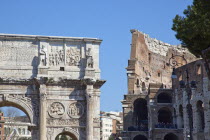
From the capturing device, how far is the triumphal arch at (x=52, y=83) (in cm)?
3144

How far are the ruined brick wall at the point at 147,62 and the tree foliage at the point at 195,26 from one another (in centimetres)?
3558

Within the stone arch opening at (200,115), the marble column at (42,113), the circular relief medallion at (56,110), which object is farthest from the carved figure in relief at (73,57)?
the stone arch opening at (200,115)

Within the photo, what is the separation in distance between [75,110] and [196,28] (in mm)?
12694

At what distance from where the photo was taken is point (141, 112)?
59.8 metres

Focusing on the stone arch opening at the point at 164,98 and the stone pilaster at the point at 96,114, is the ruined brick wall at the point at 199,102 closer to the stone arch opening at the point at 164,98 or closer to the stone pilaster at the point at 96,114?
the stone arch opening at the point at 164,98

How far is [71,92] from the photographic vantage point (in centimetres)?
3225

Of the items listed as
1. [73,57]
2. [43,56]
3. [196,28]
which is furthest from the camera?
[73,57]

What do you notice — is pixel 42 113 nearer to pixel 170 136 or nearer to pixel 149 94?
pixel 149 94

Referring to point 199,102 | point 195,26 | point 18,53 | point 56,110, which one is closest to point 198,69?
point 199,102

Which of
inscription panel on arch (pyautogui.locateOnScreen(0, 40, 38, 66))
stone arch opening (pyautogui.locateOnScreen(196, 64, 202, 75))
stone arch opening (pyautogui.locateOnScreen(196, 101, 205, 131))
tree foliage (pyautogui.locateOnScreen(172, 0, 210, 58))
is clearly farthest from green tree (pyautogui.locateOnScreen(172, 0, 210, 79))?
stone arch opening (pyautogui.locateOnScreen(196, 64, 202, 75))

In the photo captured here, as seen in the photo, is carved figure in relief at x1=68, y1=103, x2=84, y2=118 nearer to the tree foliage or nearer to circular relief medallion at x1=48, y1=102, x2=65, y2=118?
circular relief medallion at x1=48, y1=102, x2=65, y2=118

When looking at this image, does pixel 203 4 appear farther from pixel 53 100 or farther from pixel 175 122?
pixel 175 122

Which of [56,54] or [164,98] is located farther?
[164,98]

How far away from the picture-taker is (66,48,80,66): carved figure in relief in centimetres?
3259
